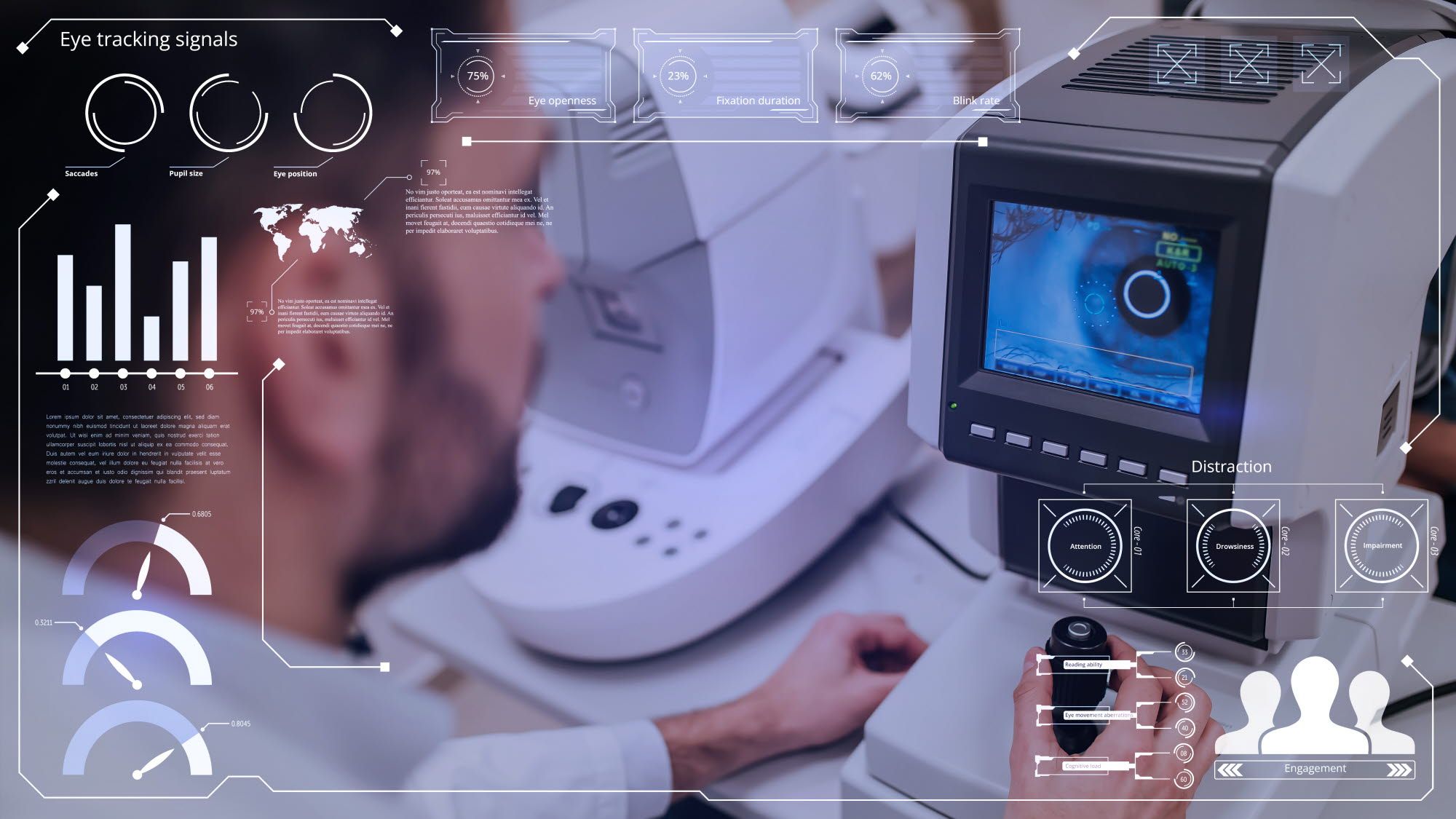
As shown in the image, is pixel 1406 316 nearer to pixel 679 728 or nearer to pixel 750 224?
pixel 750 224

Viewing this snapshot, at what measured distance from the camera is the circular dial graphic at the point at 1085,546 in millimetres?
921

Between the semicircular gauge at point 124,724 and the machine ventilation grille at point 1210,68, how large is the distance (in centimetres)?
98

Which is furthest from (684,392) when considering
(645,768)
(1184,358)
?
(1184,358)

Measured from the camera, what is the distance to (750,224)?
1043 millimetres

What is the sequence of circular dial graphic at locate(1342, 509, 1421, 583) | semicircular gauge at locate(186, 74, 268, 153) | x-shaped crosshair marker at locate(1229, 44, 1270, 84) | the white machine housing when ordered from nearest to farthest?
1. the white machine housing
2. x-shaped crosshair marker at locate(1229, 44, 1270, 84)
3. circular dial graphic at locate(1342, 509, 1421, 583)
4. semicircular gauge at locate(186, 74, 268, 153)

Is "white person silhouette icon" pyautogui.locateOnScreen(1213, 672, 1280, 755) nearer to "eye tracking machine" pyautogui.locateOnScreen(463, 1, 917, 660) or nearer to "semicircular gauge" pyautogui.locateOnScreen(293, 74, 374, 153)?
"eye tracking machine" pyautogui.locateOnScreen(463, 1, 917, 660)

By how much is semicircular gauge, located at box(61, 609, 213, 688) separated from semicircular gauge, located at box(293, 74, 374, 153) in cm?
48

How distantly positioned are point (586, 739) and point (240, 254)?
55 centimetres

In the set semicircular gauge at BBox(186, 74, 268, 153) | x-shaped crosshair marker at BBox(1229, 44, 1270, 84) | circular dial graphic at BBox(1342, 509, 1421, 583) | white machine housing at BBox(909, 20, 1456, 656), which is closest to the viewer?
white machine housing at BBox(909, 20, 1456, 656)

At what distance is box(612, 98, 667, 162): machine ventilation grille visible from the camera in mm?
986

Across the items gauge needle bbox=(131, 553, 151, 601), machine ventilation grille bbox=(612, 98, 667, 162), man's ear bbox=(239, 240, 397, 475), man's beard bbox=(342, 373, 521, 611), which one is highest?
machine ventilation grille bbox=(612, 98, 667, 162)

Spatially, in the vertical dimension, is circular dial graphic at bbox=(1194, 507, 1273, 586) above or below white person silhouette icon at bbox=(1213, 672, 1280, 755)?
above

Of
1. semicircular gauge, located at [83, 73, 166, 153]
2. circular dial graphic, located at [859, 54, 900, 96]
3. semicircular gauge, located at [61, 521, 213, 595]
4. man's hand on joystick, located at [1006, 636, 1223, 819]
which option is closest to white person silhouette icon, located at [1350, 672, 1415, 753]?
man's hand on joystick, located at [1006, 636, 1223, 819]

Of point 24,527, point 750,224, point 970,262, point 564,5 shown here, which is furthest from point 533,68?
point 24,527
